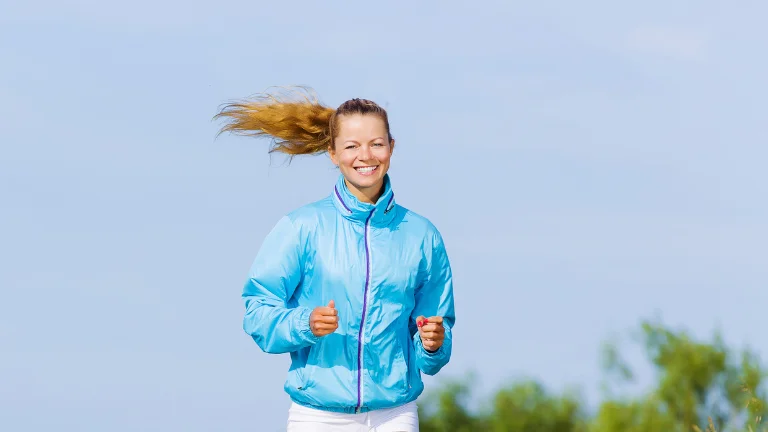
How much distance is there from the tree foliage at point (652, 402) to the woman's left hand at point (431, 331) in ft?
10.3

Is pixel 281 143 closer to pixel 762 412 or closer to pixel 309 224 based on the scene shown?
pixel 309 224

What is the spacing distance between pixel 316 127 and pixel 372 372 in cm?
136

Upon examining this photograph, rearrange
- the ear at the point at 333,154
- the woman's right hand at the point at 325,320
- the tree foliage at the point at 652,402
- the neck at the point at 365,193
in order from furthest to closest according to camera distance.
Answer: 1. the tree foliage at the point at 652,402
2. the ear at the point at 333,154
3. the neck at the point at 365,193
4. the woman's right hand at the point at 325,320

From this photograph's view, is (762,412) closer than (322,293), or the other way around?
(322,293)

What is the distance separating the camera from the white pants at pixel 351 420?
540 centimetres

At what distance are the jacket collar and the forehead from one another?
0.72 feet

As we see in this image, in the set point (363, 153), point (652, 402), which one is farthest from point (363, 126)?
point (652, 402)

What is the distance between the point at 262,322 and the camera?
5.39 meters

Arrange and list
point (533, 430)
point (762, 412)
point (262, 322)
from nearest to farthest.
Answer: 1. point (262, 322)
2. point (762, 412)
3. point (533, 430)

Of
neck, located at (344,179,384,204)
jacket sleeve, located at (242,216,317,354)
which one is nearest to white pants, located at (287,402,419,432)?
jacket sleeve, located at (242,216,317,354)

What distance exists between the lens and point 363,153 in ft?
18.1

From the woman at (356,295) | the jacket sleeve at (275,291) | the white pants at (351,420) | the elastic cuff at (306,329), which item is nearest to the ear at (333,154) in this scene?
the woman at (356,295)

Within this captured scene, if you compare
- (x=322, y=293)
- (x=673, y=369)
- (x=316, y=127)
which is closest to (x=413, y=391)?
(x=322, y=293)

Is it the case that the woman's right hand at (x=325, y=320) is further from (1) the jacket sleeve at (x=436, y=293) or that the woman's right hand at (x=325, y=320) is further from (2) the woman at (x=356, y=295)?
(1) the jacket sleeve at (x=436, y=293)
